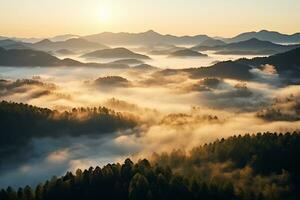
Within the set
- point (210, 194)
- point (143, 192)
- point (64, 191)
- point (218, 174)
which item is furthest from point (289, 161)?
point (64, 191)

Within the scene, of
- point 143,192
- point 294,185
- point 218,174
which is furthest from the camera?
point 218,174

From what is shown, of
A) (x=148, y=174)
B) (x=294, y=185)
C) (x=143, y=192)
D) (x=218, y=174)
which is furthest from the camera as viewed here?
(x=218, y=174)

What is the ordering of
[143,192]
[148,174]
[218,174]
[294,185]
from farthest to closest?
1. [218,174]
2. [294,185]
3. [148,174]
4. [143,192]

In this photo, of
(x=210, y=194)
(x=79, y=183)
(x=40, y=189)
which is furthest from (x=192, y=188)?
(x=40, y=189)

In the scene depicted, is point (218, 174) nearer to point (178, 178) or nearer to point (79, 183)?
point (178, 178)

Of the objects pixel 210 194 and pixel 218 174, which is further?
pixel 218 174

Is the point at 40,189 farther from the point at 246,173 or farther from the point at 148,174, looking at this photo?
the point at 246,173

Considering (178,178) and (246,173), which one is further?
(246,173)
